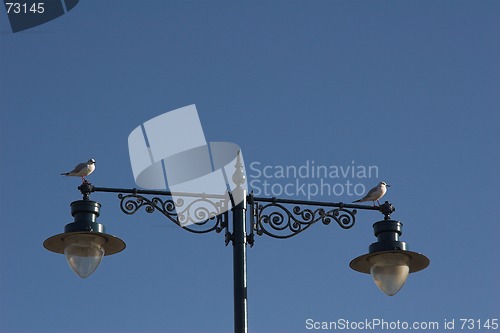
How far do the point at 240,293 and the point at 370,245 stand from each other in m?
1.92

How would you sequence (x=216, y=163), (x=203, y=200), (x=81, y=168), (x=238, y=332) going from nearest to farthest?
(x=238, y=332), (x=203, y=200), (x=216, y=163), (x=81, y=168)

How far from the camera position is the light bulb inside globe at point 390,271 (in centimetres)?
1052

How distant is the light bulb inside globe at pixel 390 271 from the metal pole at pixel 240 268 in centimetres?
177

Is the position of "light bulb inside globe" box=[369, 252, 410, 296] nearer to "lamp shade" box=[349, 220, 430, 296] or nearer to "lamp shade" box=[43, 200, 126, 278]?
"lamp shade" box=[349, 220, 430, 296]

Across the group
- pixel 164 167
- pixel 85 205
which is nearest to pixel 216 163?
pixel 164 167

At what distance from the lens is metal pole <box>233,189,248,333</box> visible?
29.6 ft

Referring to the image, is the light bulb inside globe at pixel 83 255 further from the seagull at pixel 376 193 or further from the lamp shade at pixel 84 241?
the seagull at pixel 376 193

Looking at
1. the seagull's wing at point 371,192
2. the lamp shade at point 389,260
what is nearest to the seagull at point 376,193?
the seagull's wing at point 371,192

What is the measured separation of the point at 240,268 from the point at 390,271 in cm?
200

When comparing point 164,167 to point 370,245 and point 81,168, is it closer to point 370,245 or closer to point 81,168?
point 81,168

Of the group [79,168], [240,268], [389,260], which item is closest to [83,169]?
[79,168]

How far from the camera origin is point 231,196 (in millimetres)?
9547

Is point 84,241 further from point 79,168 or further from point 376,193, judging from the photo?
point 376,193

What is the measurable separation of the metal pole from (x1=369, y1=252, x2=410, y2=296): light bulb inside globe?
5.80ft
